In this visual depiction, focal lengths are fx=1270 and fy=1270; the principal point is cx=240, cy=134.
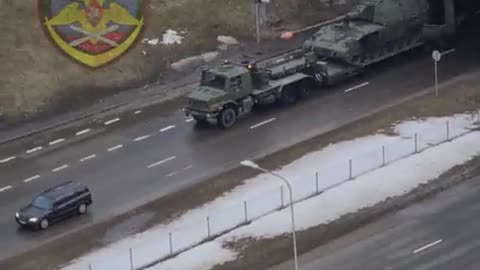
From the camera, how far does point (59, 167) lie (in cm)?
7212

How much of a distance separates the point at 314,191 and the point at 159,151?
11251 millimetres

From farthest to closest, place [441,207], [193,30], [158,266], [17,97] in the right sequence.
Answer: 1. [193,30]
2. [17,97]
3. [441,207]
4. [158,266]

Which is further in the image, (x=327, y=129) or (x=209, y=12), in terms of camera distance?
(x=209, y=12)

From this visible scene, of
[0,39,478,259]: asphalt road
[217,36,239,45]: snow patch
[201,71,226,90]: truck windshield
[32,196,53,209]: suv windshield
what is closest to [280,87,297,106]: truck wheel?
[0,39,478,259]: asphalt road

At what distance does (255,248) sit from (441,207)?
10399 mm

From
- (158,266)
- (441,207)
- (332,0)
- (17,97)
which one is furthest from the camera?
(332,0)

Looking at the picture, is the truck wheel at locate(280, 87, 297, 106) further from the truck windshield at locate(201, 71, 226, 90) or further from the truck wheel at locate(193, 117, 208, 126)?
the truck wheel at locate(193, 117, 208, 126)

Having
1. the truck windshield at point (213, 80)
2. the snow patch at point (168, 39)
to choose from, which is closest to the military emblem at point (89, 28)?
the snow patch at point (168, 39)

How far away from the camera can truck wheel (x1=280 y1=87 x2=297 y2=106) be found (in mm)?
78562

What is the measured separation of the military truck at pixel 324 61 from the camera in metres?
76.4

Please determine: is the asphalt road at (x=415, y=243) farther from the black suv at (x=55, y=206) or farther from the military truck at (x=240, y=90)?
the military truck at (x=240, y=90)

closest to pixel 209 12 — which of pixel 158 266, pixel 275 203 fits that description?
pixel 275 203

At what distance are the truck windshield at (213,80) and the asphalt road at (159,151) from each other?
266 centimetres

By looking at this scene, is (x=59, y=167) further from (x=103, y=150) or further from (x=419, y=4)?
(x=419, y=4)
